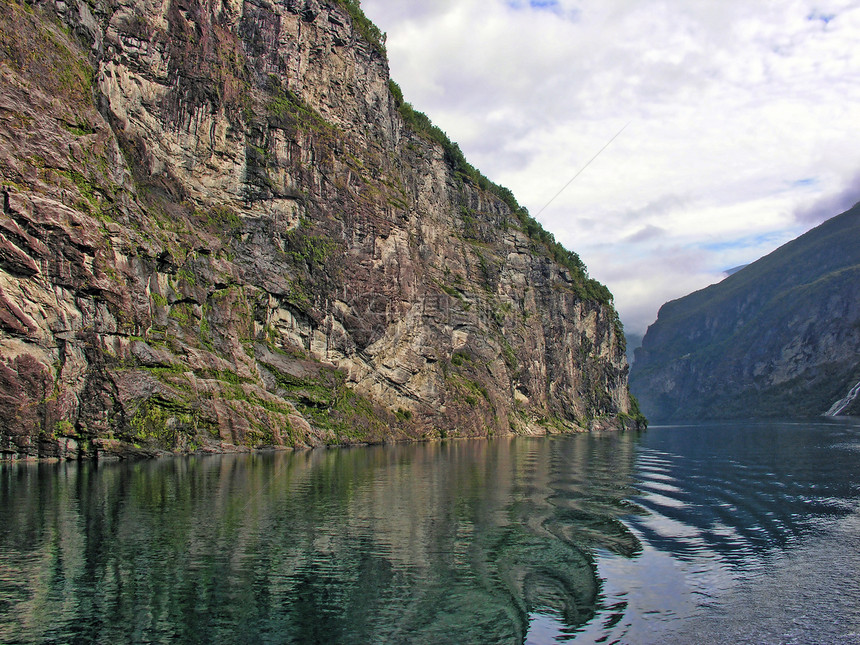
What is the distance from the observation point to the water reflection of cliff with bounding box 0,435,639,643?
15164 mm

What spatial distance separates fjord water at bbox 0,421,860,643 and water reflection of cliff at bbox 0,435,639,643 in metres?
0.09

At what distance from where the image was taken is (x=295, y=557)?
2105cm

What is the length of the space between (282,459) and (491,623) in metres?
42.8

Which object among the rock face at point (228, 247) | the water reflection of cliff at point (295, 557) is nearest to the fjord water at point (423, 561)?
the water reflection of cliff at point (295, 557)

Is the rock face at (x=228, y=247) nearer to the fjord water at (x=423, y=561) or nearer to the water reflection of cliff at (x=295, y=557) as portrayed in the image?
the water reflection of cliff at (x=295, y=557)

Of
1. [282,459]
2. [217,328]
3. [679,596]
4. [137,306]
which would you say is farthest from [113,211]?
[679,596]

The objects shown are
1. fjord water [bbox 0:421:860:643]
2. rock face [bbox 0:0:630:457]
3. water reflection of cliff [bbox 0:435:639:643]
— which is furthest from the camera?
rock face [bbox 0:0:630:457]

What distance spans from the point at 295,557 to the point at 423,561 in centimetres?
428

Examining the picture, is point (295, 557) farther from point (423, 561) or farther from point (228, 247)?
point (228, 247)

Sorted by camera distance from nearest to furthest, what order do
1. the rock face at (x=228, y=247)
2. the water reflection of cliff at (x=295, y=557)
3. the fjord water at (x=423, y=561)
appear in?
1. the fjord water at (x=423, y=561)
2. the water reflection of cliff at (x=295, y=557)
3. the rock face at (x=228, y=247)

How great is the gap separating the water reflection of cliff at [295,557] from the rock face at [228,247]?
14.3 metres

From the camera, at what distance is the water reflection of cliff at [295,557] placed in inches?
597

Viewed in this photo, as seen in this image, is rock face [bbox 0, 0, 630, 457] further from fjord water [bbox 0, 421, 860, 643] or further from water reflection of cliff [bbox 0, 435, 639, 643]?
fjord water [bbox 0, 421, 860, 643]

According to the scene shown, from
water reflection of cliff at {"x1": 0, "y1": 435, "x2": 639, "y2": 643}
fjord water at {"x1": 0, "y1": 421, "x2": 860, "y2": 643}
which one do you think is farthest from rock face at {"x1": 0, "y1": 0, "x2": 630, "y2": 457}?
fjord water at {"x1": 0, "y1": 421, "x2": 860, "y2": 643}
